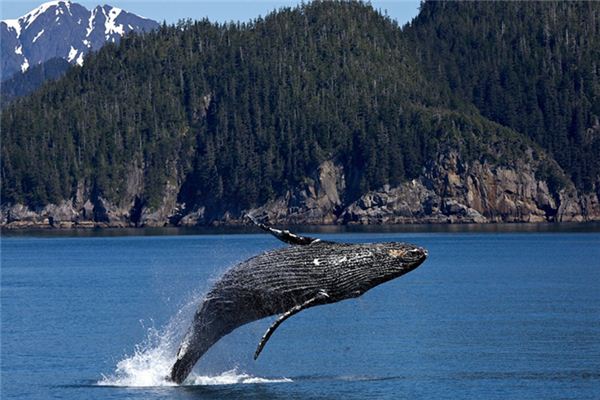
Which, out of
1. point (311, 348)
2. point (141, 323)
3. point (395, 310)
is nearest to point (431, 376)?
point (311, 348)

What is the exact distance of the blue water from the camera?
128 feet

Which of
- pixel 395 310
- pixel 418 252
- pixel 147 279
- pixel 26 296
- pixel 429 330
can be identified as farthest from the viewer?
pixel 147 279

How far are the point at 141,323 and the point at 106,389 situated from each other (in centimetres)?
2348

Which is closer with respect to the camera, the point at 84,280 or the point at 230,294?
the point at 230,294

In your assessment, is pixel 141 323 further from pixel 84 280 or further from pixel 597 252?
pixel 597 252

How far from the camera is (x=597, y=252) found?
481ft

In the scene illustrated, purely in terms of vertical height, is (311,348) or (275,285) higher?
(275,285)

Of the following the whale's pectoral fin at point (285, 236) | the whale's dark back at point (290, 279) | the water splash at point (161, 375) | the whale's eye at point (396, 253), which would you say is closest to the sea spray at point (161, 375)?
the water splash at point (161, 375)

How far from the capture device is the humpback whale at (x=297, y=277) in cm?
2672

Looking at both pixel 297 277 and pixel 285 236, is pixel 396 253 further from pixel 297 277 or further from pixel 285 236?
pixel 297 277

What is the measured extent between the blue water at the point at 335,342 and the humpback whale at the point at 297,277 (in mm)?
1620

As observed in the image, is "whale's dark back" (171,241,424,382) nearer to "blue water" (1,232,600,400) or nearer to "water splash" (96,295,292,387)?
"blue water" (1,232,600,400)

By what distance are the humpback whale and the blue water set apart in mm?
1620

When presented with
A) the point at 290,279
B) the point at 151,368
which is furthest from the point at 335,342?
the point at 290,279
